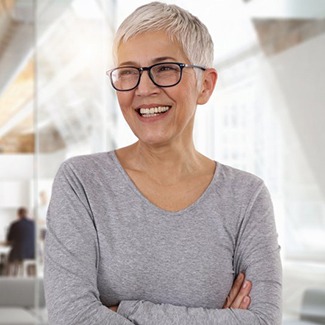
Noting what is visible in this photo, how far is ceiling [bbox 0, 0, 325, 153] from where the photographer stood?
3773 mm

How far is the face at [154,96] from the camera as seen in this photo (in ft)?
4.98

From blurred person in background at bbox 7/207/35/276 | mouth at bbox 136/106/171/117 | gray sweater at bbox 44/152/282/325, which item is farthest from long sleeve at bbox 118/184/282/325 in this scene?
blurred person in background at bbox 7/207/35/276

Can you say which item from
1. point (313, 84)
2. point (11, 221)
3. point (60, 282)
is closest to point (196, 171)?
point (60, 282)

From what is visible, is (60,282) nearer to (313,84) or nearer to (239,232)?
(239,232)

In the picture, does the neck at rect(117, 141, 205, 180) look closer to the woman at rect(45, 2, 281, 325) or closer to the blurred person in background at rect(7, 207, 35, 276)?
the woman at rect(45, 2, 281, 325)

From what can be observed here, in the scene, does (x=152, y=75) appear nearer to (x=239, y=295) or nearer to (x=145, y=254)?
(x=145, y=254)

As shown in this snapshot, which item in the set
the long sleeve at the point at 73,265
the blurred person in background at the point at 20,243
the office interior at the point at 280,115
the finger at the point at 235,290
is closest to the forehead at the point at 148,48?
the long sleeve at the point at 73,265

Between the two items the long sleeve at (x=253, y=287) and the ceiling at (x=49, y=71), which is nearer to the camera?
the long sleeve at (x=253, y=287)

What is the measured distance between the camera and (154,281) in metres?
1.54

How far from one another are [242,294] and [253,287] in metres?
0.03

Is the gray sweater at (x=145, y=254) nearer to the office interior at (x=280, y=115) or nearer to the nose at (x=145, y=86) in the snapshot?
the nose at (x=145, y=86)

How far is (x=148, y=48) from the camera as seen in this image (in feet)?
4.99

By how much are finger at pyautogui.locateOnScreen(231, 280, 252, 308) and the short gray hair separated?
43 cm

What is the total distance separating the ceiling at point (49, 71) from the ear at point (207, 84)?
208 cm
